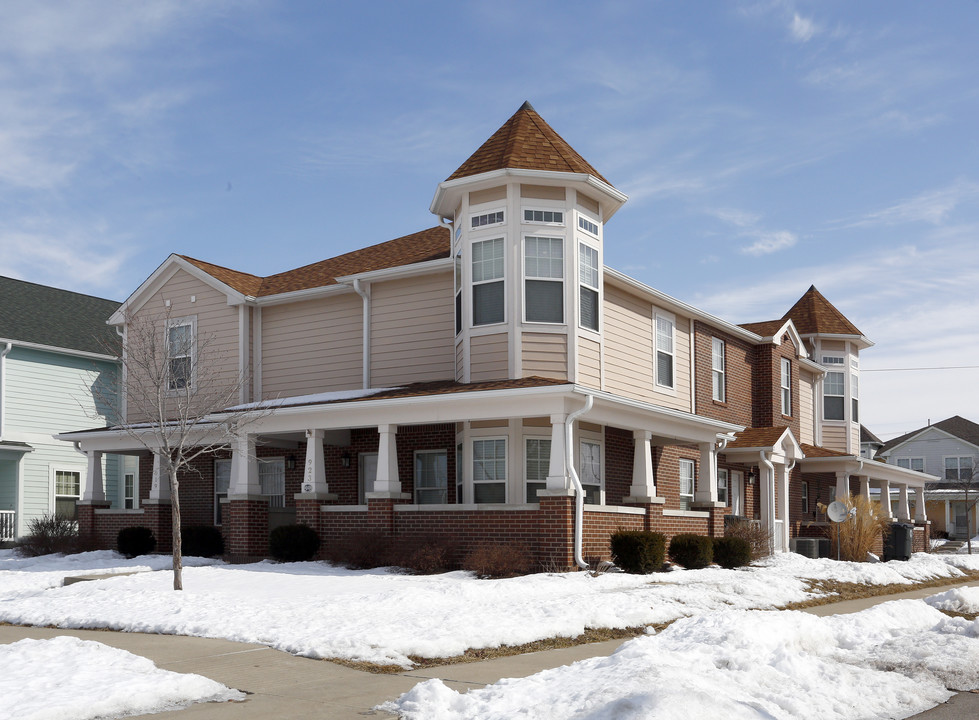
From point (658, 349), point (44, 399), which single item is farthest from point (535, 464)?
point (44, 399)

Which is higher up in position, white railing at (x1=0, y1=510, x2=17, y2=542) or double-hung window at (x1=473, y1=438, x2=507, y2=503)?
double-hung window at (x1=473, y1=438, x2=507, y2=503)

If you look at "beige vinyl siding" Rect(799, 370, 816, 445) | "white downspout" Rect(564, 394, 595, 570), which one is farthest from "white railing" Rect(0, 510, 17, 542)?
"beige vinyl siding" Rect(799, 370, 816, 445)

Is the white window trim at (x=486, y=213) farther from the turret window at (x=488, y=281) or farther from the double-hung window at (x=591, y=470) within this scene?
the double-hung window at (x=591, y=470)

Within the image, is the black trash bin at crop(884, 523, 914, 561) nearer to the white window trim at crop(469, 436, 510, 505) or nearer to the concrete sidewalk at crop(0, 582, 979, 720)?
the white window trim at crop(469, 436, 510, 505)

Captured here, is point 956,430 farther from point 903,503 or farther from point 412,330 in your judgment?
point 412,330

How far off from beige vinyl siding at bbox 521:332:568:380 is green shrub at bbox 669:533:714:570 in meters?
4.01

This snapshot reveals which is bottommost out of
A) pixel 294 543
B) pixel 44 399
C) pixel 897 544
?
pixel 897 544

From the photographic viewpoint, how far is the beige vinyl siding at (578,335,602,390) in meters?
20.3

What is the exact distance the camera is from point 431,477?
2128 cm

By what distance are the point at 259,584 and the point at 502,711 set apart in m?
9.27

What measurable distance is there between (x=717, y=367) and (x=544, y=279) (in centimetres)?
957

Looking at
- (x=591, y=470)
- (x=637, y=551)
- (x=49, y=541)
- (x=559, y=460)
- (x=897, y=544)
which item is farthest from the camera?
(x=897, y=544)

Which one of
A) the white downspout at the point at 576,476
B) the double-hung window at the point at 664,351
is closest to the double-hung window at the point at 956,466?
the double-hung window at the point at 664,351

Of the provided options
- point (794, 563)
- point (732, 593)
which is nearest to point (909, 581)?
point (794, 563)
